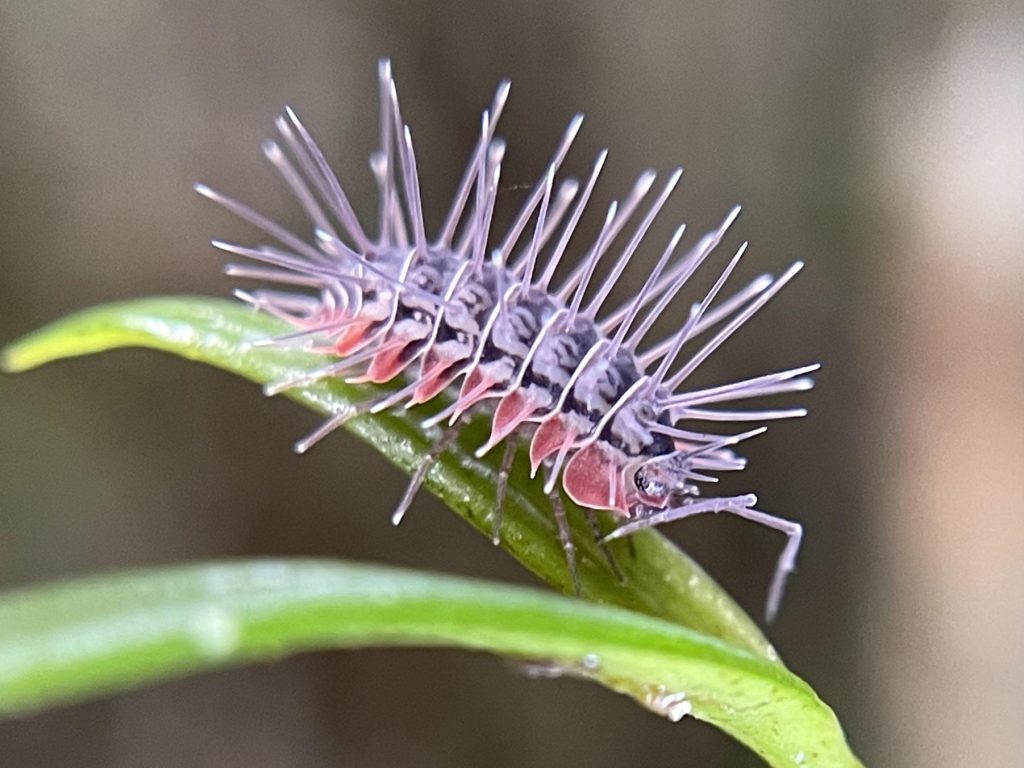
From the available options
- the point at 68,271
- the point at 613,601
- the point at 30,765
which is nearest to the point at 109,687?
the point at 613,601

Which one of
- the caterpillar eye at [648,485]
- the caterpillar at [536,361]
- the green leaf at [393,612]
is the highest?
the caterpillar at [536,361]

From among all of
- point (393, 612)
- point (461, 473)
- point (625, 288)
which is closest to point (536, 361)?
point (461, 473)

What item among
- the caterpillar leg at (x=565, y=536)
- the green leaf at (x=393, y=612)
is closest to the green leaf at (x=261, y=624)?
the green leaf at (x=393, y=612)

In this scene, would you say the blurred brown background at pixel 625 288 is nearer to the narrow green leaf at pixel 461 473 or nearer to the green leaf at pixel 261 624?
the narrow green leaf at pixel 461 473

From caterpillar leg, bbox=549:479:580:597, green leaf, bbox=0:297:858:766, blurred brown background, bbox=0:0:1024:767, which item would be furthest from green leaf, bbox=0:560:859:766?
blurred brown background, bbox=0:0:1024:767

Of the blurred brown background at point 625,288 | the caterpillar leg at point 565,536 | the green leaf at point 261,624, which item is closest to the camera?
the green leaf at point 261,624

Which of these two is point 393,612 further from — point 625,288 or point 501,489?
point 625,288

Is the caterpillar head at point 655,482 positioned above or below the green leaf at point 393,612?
above
